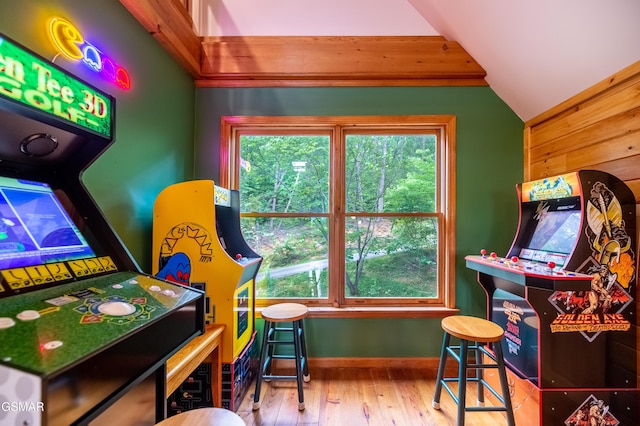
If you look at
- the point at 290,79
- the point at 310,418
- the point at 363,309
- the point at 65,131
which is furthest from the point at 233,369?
the point at 290,79

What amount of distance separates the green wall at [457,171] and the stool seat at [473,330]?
653 mm

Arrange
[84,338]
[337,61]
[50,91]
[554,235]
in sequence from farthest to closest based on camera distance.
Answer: [337,61], [554,235], [50,91], [84,338]

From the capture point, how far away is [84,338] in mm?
614

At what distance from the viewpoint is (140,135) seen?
176 centimetres

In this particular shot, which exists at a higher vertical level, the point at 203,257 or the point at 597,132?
the point at 597,132

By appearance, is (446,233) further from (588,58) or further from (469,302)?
(588,58)

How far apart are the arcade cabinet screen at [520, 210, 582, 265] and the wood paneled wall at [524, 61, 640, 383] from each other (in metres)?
0.30

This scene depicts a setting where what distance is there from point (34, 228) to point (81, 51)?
40.3 inches

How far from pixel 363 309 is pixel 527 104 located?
212 cm

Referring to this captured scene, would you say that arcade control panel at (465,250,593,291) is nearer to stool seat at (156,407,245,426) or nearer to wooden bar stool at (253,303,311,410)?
wooden bar stool at (253,303,311,410)

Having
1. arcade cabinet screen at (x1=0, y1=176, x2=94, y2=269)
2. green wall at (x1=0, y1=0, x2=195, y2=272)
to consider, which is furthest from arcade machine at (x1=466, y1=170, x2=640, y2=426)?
green wall at (x1=0, y1=0, x2=195, y2=272)

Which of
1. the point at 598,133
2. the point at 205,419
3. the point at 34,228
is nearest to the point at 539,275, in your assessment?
the point at 598,133

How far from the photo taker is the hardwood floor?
1.78 metres

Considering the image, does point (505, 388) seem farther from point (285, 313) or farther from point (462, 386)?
point (285, 313)
